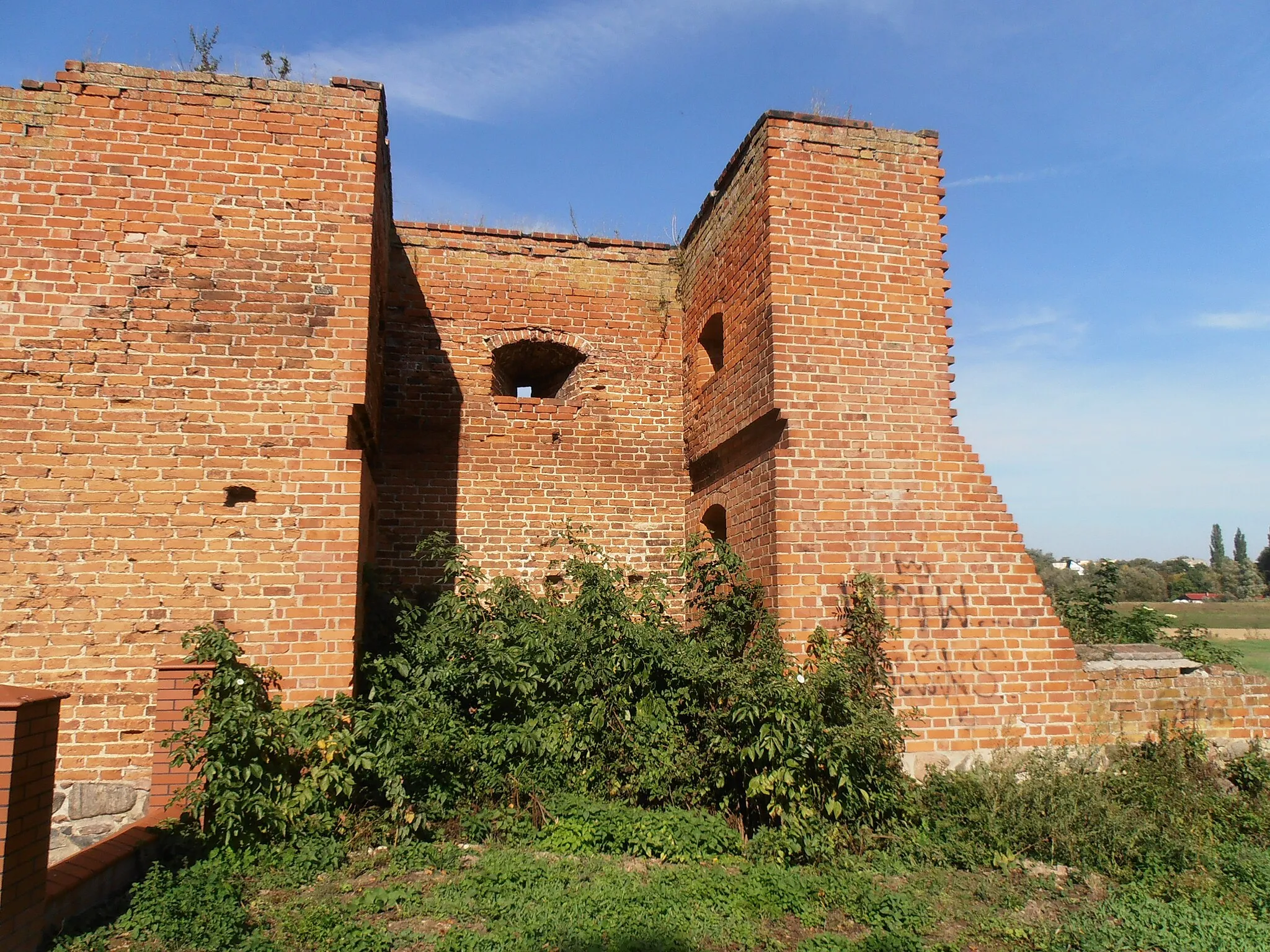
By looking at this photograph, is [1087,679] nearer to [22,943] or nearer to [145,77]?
[22,943]

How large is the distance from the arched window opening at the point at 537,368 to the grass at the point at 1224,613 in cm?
2508

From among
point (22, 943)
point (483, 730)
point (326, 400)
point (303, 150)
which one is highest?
point (303, 150)

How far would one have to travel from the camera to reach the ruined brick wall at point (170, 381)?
5.57m

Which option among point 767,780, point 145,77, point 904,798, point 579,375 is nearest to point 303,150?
point 145,77

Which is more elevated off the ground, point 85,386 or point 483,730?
point 85,386

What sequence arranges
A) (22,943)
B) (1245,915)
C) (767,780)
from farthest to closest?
1. (767,780)
2. (1245,915)
3. (22,943)

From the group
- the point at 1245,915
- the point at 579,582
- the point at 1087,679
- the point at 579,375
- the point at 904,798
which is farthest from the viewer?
the point at 579,375

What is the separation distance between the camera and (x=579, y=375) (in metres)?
9.41

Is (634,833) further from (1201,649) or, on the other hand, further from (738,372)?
(1201,649)

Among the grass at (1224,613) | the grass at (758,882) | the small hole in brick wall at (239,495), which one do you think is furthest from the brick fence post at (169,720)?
the grass at (1224,613)

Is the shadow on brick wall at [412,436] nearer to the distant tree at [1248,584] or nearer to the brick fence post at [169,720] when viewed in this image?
the brick fence post at [169,720]

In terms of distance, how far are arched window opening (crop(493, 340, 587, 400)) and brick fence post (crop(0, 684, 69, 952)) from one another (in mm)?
6036

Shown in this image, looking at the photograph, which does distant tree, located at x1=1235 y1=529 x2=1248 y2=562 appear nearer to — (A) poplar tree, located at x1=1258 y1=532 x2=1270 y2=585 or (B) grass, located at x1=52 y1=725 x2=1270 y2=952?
(A) poplar tree, located at x1=1258 y1=532 x2=1270 y2=585

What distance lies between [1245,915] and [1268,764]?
2.57 m
